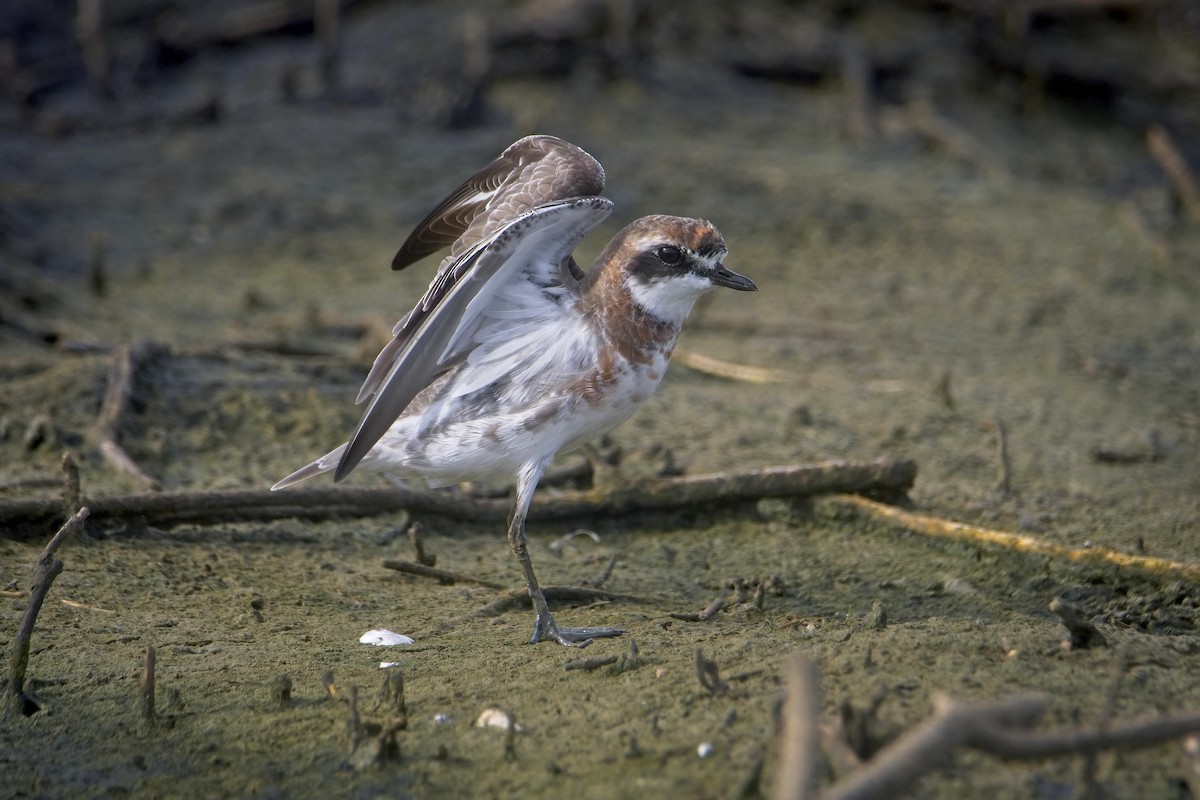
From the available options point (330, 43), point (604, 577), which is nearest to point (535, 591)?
point (604, 577)

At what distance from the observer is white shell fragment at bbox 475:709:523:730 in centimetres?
397

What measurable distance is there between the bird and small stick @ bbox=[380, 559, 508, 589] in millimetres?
264

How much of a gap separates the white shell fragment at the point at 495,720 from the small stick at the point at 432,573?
4.33 ft

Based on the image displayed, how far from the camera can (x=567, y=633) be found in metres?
4.70

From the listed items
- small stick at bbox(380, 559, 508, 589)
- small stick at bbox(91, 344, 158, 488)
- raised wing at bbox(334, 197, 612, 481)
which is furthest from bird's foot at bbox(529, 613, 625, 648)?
small stick at bbox(91, 344, 158, 488)

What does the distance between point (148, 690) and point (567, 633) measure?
1389 mm

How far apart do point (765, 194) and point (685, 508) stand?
5.65 m

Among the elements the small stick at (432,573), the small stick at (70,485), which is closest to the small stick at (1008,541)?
the small stick at (432,573)

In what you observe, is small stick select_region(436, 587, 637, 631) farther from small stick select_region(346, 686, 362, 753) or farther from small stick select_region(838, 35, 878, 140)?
small stick select_region(838, 35, 878, 140)

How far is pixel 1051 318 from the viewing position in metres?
9.12

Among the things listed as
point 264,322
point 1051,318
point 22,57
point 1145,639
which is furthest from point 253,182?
point 1145,639

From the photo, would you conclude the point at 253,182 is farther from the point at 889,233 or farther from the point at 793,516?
the point at 793,516

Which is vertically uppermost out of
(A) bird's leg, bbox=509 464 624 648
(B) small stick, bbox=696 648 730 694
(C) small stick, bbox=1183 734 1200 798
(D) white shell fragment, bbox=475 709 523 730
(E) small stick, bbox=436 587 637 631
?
(C) small stick, bbox=1183 734 1200 798

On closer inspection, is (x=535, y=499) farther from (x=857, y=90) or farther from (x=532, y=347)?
(x=857, y=90)
